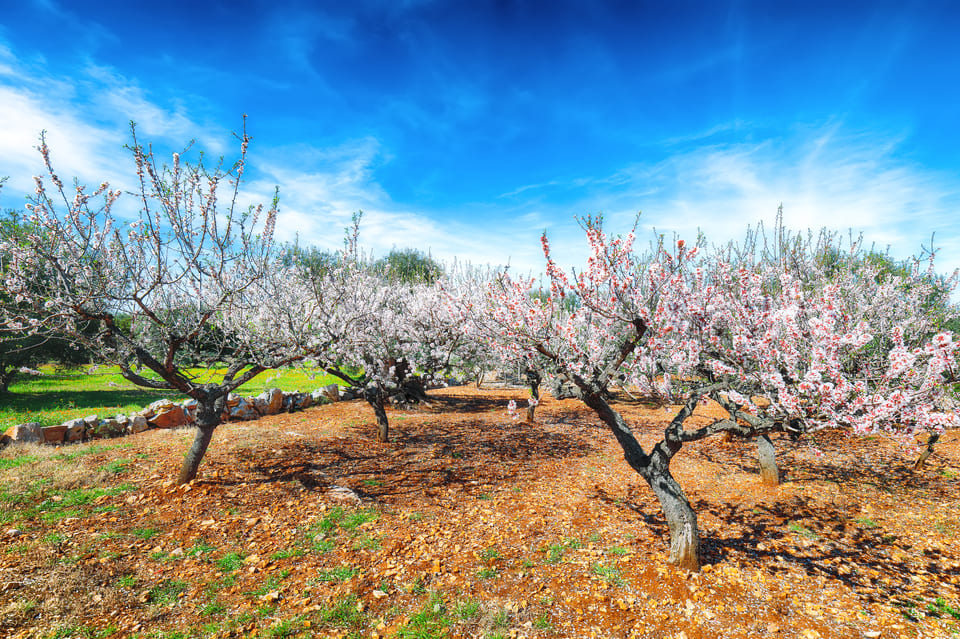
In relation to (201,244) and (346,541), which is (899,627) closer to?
(346,541)

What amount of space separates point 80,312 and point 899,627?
11.2 m

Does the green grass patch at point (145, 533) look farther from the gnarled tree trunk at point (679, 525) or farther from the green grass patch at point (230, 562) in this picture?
the gnarled tree trunk at point (679, 525)

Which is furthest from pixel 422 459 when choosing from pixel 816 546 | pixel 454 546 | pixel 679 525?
pixel 816 546

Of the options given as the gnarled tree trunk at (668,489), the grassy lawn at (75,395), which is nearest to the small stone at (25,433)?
the grassy lawn at (75,395)

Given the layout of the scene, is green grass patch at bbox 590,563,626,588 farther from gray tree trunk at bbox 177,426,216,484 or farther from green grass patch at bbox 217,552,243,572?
gray tree trunk at bbox 177,426,216,484

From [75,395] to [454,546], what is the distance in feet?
70.7

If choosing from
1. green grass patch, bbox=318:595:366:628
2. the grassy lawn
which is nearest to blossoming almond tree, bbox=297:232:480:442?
the grassy lawn

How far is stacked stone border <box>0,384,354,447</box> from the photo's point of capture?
1055 cm

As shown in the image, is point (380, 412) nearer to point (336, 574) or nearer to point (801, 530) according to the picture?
point (336, 574)

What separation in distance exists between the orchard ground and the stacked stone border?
3.11 ft

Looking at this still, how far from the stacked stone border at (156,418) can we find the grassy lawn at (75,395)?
3.35ft

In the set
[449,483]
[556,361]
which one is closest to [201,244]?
[556,361]

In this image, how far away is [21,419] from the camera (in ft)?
42.7

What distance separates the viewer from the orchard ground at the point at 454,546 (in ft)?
15.6
